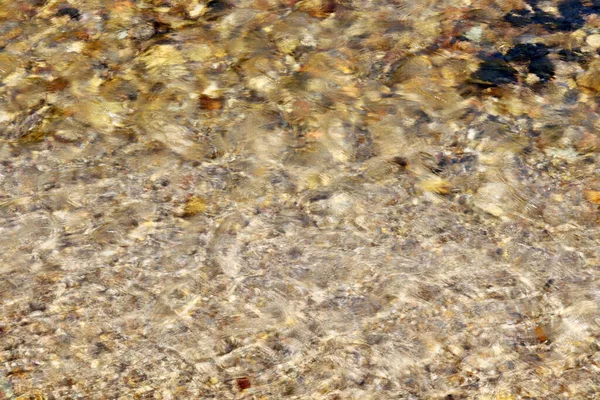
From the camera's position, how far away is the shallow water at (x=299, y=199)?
256cm

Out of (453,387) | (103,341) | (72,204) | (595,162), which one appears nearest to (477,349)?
(453,387)

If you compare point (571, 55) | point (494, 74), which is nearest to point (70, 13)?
point (494, 74)

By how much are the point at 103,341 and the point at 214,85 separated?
1.48 m

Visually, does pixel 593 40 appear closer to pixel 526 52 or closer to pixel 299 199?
pixel 526 52

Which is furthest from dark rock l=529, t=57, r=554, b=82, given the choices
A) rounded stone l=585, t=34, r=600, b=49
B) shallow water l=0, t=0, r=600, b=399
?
rounded stone l=585, t=34, r=600, b=49

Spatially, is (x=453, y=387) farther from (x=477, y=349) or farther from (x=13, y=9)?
(x=13, y=9)

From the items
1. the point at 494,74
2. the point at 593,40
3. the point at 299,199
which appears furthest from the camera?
the point at 593,40

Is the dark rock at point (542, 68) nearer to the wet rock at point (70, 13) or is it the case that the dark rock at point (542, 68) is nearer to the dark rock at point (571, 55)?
the dark rock at point (571, 55)

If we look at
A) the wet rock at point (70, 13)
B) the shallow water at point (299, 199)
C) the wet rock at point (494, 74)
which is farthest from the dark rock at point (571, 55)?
the wet rock at point (70, 13)

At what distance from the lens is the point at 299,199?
306cm

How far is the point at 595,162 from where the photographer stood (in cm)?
315

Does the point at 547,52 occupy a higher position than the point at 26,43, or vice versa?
the point at 26,43

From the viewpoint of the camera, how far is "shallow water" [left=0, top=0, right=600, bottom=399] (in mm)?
2557

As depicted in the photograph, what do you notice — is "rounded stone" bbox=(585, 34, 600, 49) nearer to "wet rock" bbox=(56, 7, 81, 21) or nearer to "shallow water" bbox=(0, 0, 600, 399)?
"shallow water" bbox=(0, 0, 600, 399)
